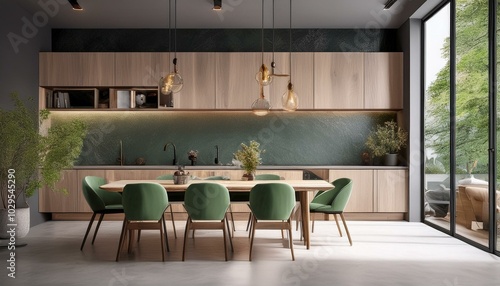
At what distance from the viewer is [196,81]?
7.99 metres

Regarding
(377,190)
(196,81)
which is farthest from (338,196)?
(196,81)

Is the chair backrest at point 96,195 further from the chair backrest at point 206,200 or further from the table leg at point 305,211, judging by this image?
the table leg at point 305,211

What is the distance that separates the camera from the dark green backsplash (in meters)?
8.45

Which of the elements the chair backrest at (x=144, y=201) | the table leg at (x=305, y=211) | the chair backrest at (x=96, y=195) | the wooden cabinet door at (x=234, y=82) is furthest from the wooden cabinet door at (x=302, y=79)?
the chair backrest at (x=144, y=201)

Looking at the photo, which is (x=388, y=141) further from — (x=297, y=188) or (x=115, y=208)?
(x=115, y=208)

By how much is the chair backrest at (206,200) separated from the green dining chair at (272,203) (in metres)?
0.30

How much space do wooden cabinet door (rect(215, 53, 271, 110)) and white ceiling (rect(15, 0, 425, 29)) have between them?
64cm

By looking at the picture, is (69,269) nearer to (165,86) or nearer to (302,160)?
(165,86)

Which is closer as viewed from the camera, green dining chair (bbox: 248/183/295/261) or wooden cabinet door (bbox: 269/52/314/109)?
green dining chair (bbox: 248/183/295/261)

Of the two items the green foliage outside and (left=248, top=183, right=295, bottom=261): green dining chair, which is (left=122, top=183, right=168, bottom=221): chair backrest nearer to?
(left=248, top=183, right=295, bottom=261): green dining chair

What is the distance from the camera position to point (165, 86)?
17.7ft

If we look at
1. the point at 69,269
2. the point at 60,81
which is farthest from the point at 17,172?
the point at 60,81

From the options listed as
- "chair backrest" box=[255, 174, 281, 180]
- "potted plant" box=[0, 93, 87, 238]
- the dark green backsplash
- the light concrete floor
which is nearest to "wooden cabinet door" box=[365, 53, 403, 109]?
the dark green backsplash

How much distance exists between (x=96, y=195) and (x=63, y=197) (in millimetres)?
2431
